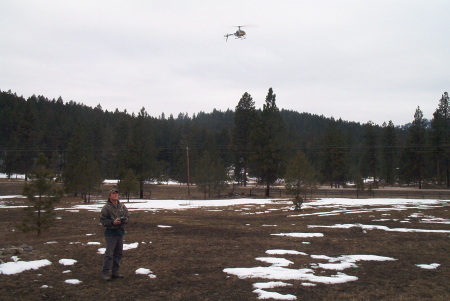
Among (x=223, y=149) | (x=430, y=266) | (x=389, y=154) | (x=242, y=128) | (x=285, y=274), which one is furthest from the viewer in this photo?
(x=223, y=149)

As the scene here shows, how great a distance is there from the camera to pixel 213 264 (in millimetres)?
10430

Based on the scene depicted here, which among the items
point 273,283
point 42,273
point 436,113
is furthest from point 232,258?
point 436,113

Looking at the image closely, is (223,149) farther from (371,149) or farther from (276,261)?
(276,261)

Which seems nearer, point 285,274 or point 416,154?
point 285,274

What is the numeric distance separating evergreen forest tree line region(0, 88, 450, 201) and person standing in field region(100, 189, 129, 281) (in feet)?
31.9

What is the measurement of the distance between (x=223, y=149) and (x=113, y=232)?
88619mm

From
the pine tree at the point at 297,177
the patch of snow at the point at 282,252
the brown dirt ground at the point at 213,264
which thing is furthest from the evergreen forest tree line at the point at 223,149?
the patch of snow at the point at 282,252

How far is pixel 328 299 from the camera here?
7.18m

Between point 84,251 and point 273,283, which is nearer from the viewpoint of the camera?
point 273,283

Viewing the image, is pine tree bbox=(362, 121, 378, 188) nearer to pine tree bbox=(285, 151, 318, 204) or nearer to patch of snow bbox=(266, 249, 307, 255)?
pine tree bbox=(285, 151, 318, 204)

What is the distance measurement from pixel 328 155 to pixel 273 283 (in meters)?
69.1

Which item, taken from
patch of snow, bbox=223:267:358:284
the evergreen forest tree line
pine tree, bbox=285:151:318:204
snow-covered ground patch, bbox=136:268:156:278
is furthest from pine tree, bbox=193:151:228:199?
patch of snow, bbox=223:267:358:284

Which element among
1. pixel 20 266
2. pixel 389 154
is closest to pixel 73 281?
pixel 20 266

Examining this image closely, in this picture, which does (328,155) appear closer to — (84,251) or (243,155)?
(243,155)
